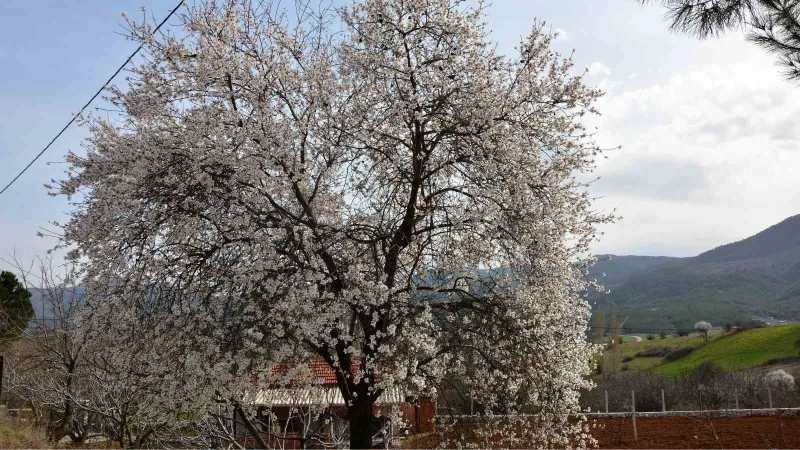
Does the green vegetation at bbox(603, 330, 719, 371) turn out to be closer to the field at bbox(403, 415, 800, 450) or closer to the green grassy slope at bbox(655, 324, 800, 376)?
the green grassy slope at bbox(655, 324, 800, 376)

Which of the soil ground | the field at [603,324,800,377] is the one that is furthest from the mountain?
the soil ground

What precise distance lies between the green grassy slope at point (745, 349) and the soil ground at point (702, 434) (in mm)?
28692

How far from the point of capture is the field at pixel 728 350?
4819 centimetres

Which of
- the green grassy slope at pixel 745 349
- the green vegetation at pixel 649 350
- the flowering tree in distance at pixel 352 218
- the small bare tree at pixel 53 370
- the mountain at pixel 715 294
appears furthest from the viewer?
the mountain at pixel 715 294

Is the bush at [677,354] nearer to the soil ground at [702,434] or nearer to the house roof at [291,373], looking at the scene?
the soil ground at [702,434]

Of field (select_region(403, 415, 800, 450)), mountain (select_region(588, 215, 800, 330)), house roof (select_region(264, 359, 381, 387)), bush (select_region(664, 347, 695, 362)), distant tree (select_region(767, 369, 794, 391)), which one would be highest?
mountain (select_region(588, 215, 800, 330))

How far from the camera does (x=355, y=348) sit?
27.8 ft

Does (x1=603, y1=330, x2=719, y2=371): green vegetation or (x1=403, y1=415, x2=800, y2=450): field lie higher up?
(x1=603, y1=330, x2=719, y2=371): green vegetation

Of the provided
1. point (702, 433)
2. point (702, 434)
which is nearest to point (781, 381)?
point (702, 433)

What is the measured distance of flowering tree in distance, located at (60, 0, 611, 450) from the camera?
7906 mm

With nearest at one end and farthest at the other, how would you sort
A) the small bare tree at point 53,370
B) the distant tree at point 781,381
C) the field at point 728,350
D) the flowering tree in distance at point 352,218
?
the flowering tree in distance at point 352,218, the small bare tree at point 53,370, the distant tree at point 781,381, the field at point 728,350

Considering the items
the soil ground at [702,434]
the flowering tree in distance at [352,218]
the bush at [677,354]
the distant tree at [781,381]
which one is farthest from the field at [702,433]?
the bush at [677,354]

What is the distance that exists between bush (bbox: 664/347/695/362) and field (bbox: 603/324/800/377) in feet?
1.80

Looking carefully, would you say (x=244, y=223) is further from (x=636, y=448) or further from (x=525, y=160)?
(x=636, y=448)
